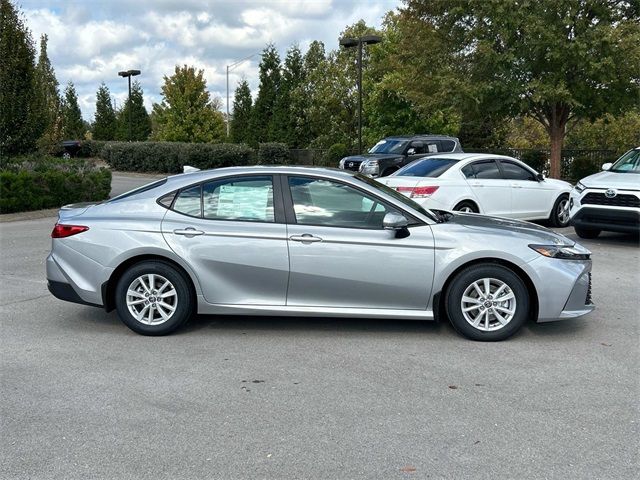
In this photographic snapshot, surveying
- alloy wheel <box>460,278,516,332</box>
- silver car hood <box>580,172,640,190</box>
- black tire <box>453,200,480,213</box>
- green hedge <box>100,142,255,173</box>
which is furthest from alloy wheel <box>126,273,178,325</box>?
green hedge <box>100,142,255,173</box>

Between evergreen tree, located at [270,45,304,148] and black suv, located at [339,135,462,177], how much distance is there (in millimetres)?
21610

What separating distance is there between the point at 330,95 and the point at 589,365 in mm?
34691

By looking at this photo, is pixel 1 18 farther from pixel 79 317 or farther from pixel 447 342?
pixel 447 342

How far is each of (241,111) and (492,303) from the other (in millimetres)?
45425

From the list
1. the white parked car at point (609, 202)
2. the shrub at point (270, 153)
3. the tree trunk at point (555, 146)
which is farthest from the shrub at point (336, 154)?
the white parked car at point (609, 202)

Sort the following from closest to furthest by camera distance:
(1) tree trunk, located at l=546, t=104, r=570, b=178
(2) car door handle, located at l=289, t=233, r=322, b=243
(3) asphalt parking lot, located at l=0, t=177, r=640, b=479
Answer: (3) asphalt parking lot, located at l=0, t=177, r=640, b=479
(2) car door handle, located at l=289, t=233, r=322, b=243
(1) tree trunk, located at l=546, t=104, r=570, b=178

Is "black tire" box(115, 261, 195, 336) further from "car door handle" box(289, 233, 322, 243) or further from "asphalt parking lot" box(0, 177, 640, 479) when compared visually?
"car door handle" box(289, 233, 322, 243)

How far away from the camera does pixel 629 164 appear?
39.0ft

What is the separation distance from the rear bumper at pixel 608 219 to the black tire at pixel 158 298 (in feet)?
25.6

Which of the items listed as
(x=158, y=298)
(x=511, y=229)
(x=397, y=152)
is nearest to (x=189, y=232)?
(x=158, y=298)

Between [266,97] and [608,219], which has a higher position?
[266,97]

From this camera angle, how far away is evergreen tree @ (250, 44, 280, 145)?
4428 cm

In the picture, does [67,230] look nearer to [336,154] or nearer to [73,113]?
[336,154]

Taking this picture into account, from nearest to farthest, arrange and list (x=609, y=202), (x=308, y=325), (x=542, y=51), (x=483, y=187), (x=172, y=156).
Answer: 1. (x=308, y=325)
2. (x=609, y=202)
3. (x=483, y=187)
4. (x=542, y=51)
5. (x=172, y=156)
